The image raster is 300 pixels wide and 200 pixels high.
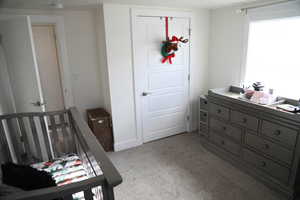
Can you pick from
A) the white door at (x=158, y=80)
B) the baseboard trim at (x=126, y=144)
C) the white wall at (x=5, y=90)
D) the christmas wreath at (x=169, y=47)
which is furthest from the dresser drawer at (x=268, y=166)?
the white wall at (x=5, y=90)

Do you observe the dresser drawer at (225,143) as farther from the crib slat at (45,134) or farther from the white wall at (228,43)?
the crib slat at (45,134)

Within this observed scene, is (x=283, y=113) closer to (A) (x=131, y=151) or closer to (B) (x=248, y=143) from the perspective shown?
(B) (x=248, y=143)

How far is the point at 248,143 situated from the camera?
2.58 meters

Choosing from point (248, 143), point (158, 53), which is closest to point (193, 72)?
point (158, 53)

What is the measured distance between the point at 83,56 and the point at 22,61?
108 cm

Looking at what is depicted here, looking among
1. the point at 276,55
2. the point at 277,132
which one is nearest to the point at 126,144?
Answer: the point at 277,132

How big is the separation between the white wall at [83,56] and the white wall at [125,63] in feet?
1.80

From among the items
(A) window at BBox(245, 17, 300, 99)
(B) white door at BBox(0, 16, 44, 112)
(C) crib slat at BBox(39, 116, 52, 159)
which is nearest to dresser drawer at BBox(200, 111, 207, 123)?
(A) window at BBox(245, 17, 300, 99)

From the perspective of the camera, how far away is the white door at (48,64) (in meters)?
4.05

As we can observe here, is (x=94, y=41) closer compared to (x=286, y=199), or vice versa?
(x=286, y=199)

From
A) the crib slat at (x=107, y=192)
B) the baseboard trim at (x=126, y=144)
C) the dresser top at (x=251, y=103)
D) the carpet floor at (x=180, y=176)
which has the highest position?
the dresser top at (x=251, y=103)

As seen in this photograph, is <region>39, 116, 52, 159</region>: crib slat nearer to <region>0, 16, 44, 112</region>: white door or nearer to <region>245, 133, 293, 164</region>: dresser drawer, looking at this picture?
<region>0, 16, 44, 112</region>: white door

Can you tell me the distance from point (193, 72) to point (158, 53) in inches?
32.8

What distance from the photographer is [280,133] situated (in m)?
2.18
